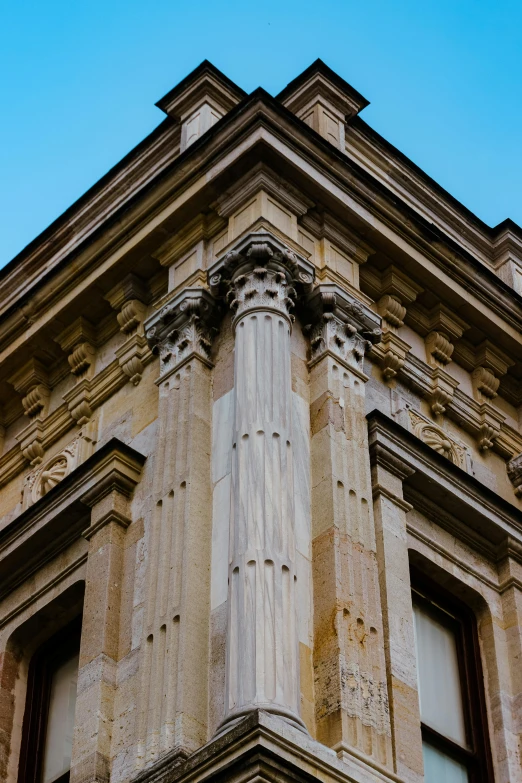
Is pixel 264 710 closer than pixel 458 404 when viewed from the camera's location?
Yes

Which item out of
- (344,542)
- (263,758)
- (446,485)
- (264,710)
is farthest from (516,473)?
(263,758)

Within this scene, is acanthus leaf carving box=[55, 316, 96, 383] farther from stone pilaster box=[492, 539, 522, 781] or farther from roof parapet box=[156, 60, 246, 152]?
stone pilaster box=[492, 539, 522, 781]

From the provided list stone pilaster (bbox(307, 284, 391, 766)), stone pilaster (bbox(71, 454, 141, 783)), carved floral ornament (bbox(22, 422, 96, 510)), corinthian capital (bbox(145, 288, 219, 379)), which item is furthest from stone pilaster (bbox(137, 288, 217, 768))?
carved floral ornament (bbox(22, 422, 96, 510))

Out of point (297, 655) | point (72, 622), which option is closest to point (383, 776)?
point (297, 655)

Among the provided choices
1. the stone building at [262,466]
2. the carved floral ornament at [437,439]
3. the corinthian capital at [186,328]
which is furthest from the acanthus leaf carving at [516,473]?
the corinthian capital at [186,328]

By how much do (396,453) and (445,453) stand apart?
162 cm

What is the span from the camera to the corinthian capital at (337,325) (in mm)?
17547

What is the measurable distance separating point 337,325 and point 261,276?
3.17 feet

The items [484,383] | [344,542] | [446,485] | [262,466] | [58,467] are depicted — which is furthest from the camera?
[484,383]

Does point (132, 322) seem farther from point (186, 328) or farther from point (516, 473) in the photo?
point (516, 473)

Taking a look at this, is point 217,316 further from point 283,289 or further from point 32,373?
point 32,373

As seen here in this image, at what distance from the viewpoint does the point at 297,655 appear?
14.2 metres

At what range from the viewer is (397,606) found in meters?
16.2

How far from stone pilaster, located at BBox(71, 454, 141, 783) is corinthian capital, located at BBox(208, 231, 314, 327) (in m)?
1.88
